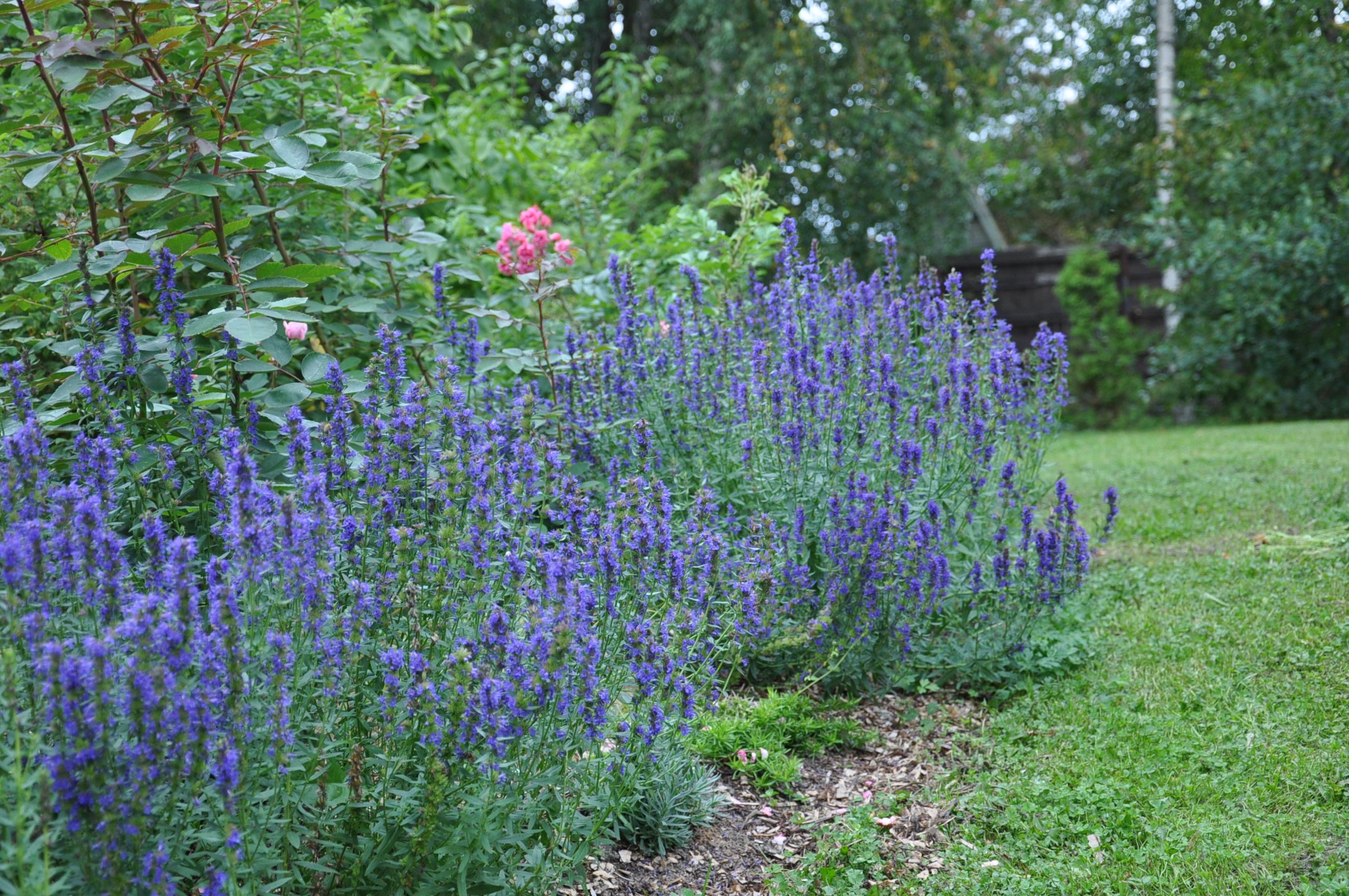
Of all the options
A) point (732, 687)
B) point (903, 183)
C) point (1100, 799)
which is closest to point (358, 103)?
point (732, 687)

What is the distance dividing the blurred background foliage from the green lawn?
2.47m

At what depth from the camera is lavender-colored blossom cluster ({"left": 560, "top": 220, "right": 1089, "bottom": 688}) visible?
3.79 meters

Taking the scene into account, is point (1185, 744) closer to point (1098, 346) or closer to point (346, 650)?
point (346, 650)

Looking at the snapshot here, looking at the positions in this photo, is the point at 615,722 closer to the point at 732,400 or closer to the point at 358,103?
the point at 732,400

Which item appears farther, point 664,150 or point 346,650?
point 664,150

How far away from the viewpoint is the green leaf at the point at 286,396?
2738mm

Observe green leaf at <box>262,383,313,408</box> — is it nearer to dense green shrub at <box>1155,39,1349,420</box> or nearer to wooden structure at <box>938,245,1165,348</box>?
→ dense green shrub at <box>1155,39,1349,420</box>

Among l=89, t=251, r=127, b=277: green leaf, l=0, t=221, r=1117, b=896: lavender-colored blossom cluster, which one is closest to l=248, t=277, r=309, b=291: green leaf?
l=0, t=221, r=1117, b=896: lavender-colored blossom cluster

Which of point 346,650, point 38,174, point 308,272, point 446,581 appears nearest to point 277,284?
point 308,272

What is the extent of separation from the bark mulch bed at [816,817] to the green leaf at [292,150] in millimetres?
2047

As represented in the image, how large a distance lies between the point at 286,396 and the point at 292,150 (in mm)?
681

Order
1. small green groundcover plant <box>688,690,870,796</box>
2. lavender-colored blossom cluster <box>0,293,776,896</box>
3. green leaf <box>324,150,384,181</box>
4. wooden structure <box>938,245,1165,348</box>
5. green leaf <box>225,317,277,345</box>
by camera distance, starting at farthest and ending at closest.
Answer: wooden structure <box>938,245,1165,348</box> < small green groundcover plant <box>688,690,870,796</box> < green leaf <box>324,150,384,181</box> < green leaf <box>225,317,277,345</box> < lavender-colored blossom cluster <box>0,293,776,896</box>

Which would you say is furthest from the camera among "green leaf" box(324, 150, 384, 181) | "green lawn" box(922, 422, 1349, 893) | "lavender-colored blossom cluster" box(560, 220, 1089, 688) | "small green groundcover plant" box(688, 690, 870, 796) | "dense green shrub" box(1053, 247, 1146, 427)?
"dense green shrub" box(1053, 247, 1146, 427)

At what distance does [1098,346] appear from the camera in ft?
40.2
